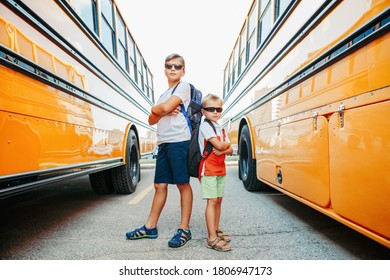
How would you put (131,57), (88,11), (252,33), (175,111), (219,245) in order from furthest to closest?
(131,57), (252,33), (88,11), (175,111), (219,245)

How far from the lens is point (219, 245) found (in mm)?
1830

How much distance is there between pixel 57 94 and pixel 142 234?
1.08m

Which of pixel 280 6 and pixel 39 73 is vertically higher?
pixel 280 6

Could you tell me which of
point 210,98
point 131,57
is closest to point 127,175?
point 210,98

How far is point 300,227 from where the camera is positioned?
2.29m

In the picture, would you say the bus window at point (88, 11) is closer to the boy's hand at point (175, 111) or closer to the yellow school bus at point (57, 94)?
the yellow school bus at point (57, 94)

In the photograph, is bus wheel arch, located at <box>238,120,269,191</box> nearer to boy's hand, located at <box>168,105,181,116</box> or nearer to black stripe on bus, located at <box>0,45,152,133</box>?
boy's hand, located at <box>168,105,181,116</box>

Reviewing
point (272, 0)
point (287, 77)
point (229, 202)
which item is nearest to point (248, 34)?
point (272, 0)

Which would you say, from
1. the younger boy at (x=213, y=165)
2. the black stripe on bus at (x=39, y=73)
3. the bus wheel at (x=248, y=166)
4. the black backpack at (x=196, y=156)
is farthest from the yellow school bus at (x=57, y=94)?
Result: the bus wheel at (x=248, y=166)

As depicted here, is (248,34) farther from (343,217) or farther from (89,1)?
(343,217)

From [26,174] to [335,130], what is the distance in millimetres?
1602

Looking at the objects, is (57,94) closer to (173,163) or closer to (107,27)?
(173,163)

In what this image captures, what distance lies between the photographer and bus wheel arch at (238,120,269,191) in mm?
3541

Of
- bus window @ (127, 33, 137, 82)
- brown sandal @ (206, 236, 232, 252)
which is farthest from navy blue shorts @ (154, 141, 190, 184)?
bus window @ (127, 33, 137, 82)
